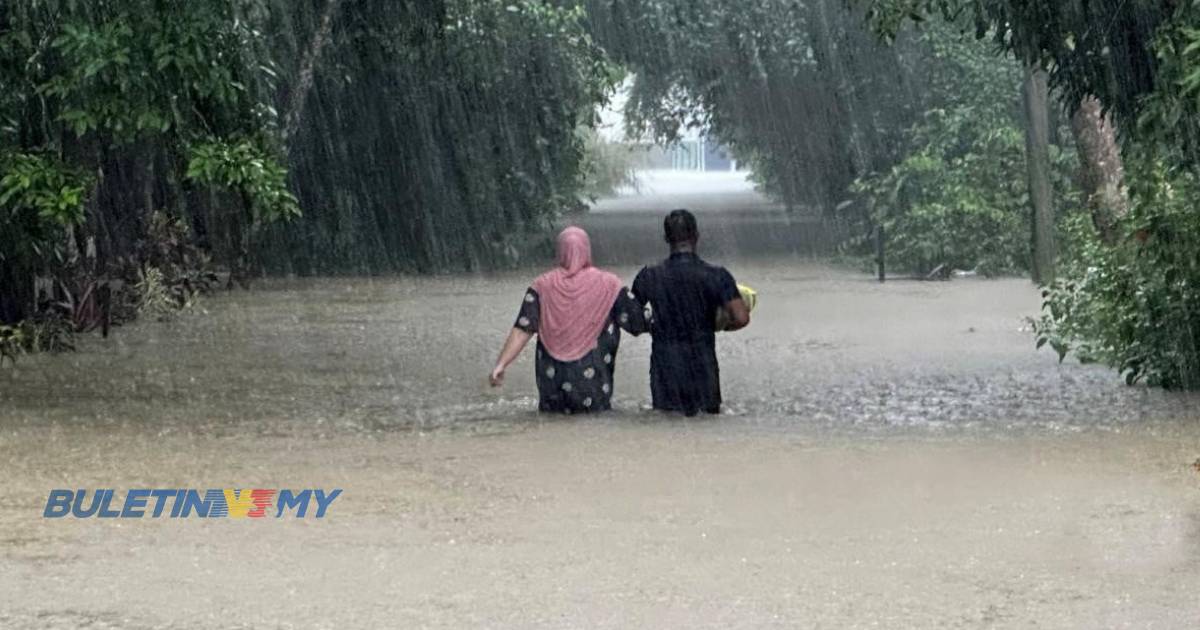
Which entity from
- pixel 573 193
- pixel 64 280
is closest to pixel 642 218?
pixel 573 193

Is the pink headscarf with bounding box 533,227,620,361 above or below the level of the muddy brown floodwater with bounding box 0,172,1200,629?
above

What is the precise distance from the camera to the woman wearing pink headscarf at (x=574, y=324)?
42.2 ft

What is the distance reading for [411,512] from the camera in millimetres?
9406

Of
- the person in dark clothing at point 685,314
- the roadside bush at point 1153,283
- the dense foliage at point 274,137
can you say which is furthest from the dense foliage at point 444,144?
the person in dark clothing at point 685,314

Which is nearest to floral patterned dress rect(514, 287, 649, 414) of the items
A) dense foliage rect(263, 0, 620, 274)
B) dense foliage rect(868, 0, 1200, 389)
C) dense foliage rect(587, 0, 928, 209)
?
dense foliage rect(868, 0, 1200, 389)

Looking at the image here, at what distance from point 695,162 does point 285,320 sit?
5961 inches

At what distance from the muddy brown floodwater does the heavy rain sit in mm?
35

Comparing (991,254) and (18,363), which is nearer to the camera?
(18,363)

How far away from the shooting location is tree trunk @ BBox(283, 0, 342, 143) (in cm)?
2283

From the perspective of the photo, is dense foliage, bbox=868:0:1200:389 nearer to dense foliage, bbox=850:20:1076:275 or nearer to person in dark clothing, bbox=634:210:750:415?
person in dark clothing, bbox=634:210:750:415

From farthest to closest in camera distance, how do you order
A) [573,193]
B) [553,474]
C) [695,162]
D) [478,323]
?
[695,162] → [573,193] → [478,323] → [553,474]

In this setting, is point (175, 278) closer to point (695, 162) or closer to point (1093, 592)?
point (1093, 592)

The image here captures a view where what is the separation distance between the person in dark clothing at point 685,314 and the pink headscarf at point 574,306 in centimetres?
23

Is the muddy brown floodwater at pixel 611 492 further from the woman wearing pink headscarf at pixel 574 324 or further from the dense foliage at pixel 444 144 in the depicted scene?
the dense foliage at pixel 444 144
